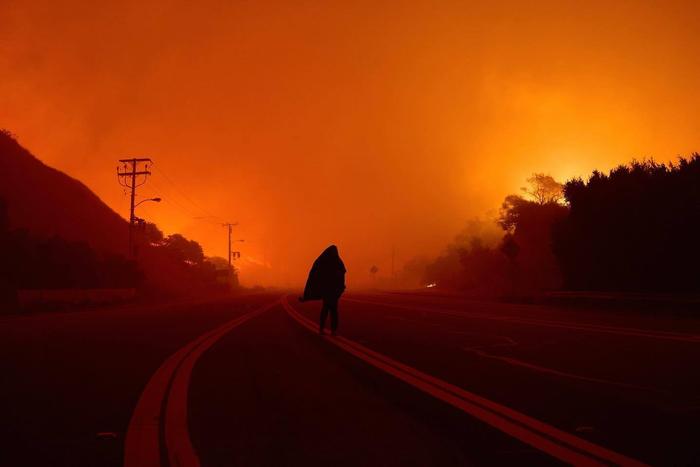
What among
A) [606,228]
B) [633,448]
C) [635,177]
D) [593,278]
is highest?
[635,177]

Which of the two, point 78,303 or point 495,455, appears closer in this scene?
point 495,455

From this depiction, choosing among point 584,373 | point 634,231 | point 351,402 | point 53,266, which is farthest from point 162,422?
point 53,266

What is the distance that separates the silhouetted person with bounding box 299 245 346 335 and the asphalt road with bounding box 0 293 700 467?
201 cm

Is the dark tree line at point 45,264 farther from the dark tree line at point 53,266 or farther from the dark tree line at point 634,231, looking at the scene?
the dark tree line at point 634,231

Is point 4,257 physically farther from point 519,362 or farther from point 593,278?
point 519,362

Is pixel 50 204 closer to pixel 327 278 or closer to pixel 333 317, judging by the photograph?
pixel 327 278

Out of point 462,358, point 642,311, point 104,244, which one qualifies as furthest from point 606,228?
point 104,244

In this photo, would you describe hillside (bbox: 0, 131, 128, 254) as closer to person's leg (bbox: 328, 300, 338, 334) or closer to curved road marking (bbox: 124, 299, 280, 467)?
person's leg (bbox: 328, 300, 338, 334)

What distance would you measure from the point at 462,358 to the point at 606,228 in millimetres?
32400

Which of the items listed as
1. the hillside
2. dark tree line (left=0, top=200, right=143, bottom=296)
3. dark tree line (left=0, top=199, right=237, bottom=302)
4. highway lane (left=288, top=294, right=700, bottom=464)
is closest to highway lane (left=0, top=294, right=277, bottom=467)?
highway lane (left=288, top=294, right=700, bottom=464)

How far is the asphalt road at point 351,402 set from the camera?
5.68 meters

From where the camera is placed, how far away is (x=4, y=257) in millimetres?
45438

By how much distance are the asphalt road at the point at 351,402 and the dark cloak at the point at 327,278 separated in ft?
6.82

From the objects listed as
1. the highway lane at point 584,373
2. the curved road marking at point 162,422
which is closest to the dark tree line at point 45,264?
the highway lane at point 584,373
